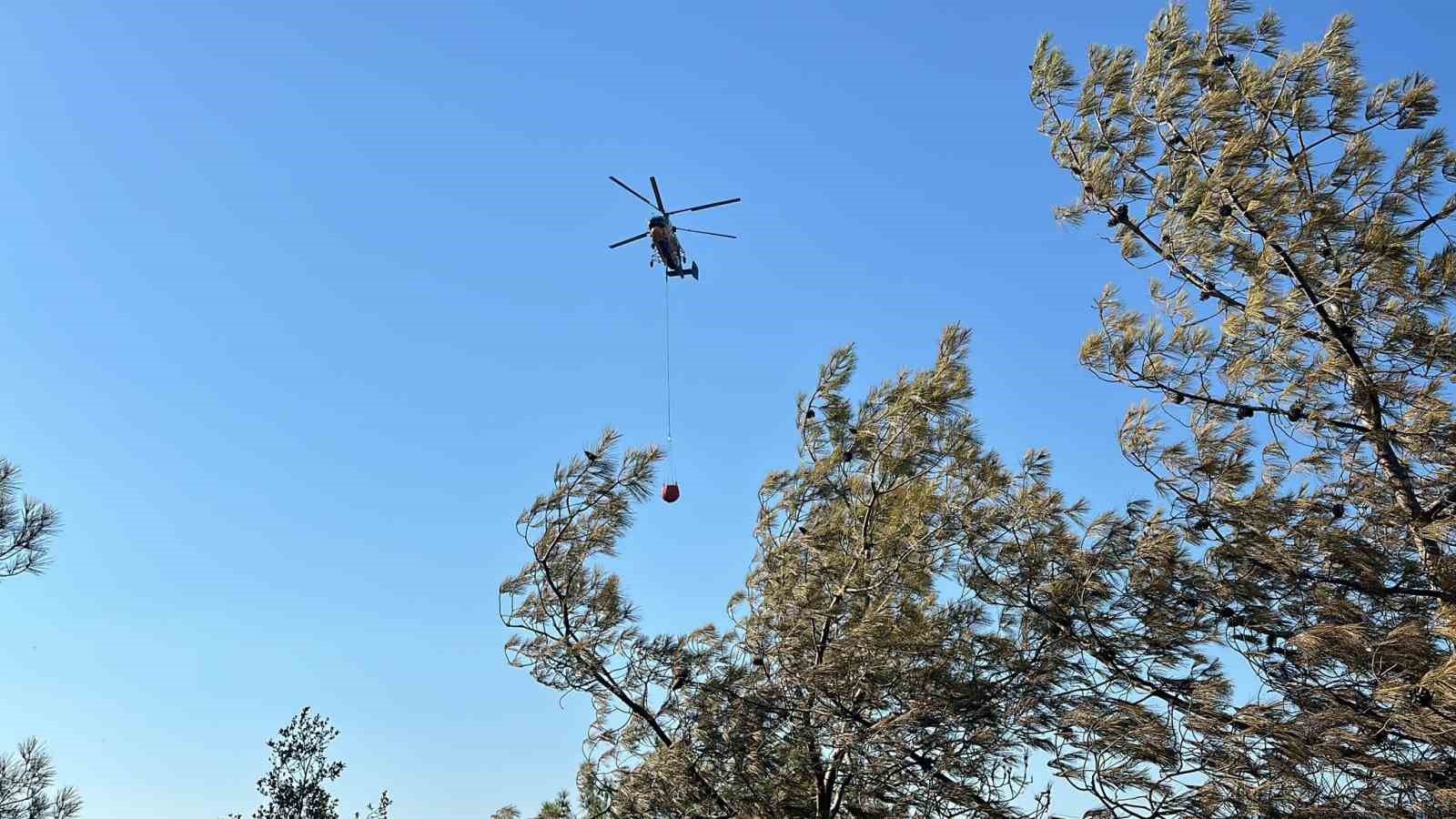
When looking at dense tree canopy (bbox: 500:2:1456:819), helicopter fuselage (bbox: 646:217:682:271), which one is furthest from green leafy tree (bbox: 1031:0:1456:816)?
helicopter fuselage (bbox: 646:217:682:271)

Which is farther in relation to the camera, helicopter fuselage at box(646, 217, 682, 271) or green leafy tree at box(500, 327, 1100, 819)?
helicopter fuselage at box(646, 217, 682, 271)

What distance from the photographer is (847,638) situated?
5047 millimetres

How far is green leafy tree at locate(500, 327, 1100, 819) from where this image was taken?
16.3ft

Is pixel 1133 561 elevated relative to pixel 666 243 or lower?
lower

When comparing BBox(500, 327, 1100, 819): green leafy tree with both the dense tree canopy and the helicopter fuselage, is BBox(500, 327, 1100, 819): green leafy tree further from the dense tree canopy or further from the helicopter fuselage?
the helicopter fuselage

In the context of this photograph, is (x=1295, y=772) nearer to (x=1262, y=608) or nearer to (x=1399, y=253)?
(x=1262, y=608)

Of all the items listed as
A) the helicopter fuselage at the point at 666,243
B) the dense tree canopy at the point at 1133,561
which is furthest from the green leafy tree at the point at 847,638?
the helicopter fuselage at the point at 666,243

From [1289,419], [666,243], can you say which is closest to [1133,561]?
[1289,419]

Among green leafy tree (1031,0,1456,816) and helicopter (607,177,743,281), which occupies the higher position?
helicopter (607,177,743,281)

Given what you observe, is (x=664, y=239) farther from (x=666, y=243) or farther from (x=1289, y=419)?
(x=1289, y=419)

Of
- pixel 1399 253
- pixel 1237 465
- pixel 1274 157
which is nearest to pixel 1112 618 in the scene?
pixel 1237 465

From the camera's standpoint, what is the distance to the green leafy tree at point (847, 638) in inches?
196

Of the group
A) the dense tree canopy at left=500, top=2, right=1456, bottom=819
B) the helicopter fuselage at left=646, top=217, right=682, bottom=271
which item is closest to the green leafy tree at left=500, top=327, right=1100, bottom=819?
the dense tree canopy at left=500, top=2, right=1456, bottom=819

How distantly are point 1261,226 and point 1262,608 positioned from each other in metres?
1.81
